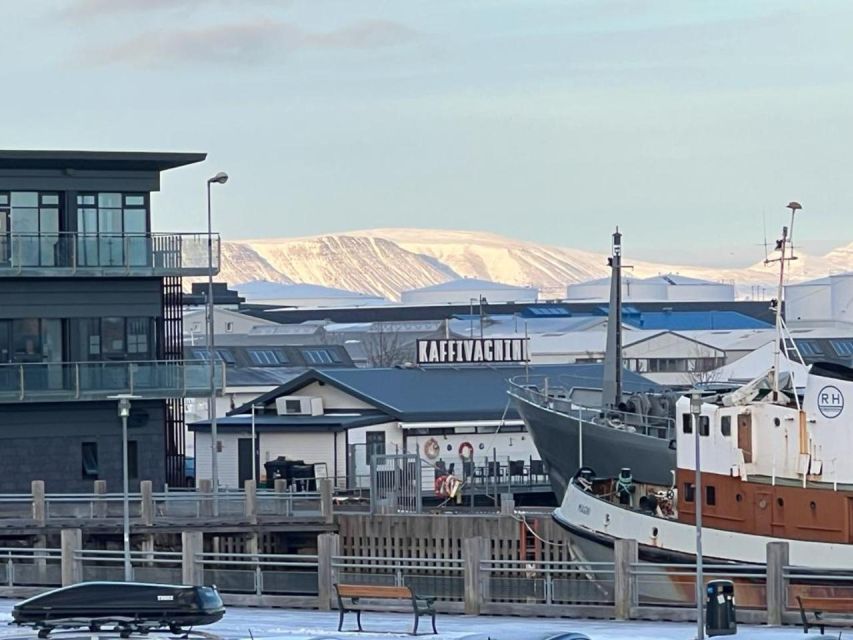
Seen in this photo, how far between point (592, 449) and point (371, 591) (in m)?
23.6

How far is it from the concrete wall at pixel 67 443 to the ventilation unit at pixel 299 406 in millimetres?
9833

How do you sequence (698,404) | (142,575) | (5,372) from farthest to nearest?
(5,372) < (142,575) < (698,404)

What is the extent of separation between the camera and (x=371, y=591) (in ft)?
113

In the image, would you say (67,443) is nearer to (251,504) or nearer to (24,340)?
(24,340)

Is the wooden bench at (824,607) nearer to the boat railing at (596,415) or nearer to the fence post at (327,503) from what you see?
the boat railing at (596,415)

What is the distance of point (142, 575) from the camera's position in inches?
1555

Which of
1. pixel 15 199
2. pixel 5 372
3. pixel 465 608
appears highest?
pixel 15 199

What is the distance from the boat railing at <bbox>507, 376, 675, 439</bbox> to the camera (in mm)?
54812

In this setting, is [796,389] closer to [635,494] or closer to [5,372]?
[635,494]

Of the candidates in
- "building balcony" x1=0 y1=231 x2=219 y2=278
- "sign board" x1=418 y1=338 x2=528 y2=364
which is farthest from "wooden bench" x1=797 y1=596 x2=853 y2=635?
"sign board" x1=418 y1=338 x2=528 y2=364

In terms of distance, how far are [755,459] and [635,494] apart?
27.0 ft

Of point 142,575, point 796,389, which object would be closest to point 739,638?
point 796,389

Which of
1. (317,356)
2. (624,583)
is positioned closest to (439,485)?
(624,583)

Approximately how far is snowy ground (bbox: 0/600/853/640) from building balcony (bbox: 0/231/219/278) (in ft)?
81.3
